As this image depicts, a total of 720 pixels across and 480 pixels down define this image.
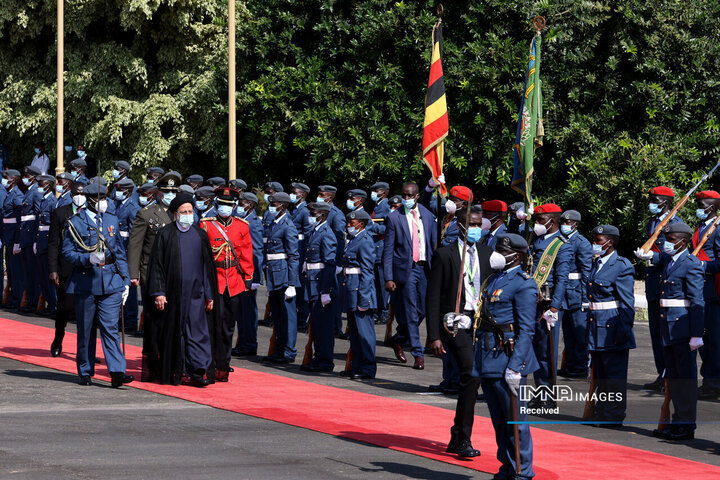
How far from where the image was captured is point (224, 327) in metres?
15.0

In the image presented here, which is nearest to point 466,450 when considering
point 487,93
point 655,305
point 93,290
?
point 655,305

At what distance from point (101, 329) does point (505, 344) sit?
18.7 ft

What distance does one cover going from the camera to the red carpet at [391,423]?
10289mm

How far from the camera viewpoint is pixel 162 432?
1115 centimetres

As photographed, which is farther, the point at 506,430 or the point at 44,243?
the point at 44,243

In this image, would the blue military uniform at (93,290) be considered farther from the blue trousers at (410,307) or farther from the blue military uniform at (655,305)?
the blue military uniform at (655,305)

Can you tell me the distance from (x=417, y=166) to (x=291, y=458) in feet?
50.7

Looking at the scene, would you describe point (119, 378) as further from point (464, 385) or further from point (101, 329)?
point (464, 385)

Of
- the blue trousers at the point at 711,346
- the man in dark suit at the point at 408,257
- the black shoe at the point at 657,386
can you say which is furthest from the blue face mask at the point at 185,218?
the blue trousers at the point at 711,346

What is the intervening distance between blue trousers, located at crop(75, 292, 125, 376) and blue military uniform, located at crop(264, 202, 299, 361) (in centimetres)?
293

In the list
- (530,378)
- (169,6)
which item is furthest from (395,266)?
(169,6)

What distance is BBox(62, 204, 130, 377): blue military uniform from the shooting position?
13.6m

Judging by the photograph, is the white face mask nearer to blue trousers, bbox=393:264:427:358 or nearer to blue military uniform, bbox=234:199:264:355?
blue military uniform, bbox=234:199:264:355

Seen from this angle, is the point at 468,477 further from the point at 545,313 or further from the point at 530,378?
the point at 530,378
